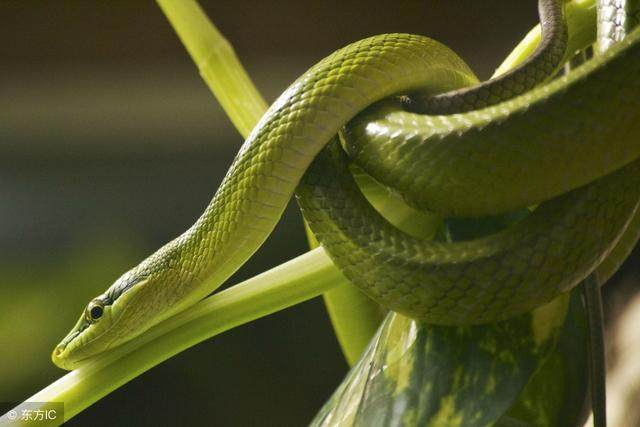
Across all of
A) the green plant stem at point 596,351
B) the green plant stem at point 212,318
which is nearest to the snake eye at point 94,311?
the green plant stem at point 212,318

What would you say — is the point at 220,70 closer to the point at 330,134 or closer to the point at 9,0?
the point at 330,134

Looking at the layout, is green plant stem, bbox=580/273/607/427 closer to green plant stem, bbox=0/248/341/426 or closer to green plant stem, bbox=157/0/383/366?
green plant stem, bbox=0/248/341/426

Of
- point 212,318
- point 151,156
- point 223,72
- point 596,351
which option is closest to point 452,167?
point 596,351

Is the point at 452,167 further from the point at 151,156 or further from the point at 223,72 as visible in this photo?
the point at 151,156

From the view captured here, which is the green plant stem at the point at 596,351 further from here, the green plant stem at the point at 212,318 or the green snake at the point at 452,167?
the green plant stem at the point at 212,318

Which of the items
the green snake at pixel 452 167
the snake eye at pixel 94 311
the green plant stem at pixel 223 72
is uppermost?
the green plant stem at pixel 223 72

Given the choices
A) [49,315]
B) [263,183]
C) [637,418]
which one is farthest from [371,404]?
[49,315]
